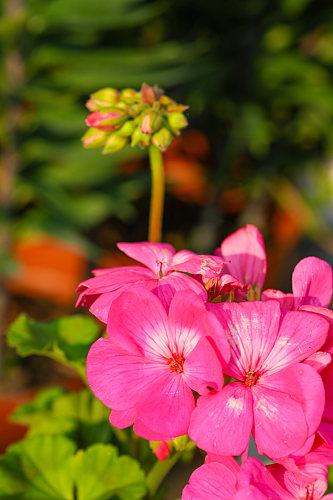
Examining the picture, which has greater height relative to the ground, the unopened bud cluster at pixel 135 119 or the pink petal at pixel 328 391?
the unopened bud cluster at pixel 135 119

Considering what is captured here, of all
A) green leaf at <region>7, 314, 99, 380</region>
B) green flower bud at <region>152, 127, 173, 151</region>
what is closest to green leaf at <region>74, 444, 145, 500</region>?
green leaf at <region>7, 314, 99, 380</region>

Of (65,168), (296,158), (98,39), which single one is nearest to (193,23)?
(98,39)

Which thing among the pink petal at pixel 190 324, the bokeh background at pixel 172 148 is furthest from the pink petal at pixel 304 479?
the bokeh background at pixel 172 148

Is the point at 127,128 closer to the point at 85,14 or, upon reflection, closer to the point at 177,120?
the point at 177,120

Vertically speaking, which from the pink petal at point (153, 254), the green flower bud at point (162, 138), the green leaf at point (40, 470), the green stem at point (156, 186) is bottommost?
the green leaf at point (40, 470)

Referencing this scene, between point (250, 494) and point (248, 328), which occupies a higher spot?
point (248, 328)

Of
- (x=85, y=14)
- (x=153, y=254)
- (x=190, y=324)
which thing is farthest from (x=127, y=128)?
(x=85, y=14)

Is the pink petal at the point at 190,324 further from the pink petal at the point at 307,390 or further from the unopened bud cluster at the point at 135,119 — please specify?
the unopened bud cluster at the point at 135,119
